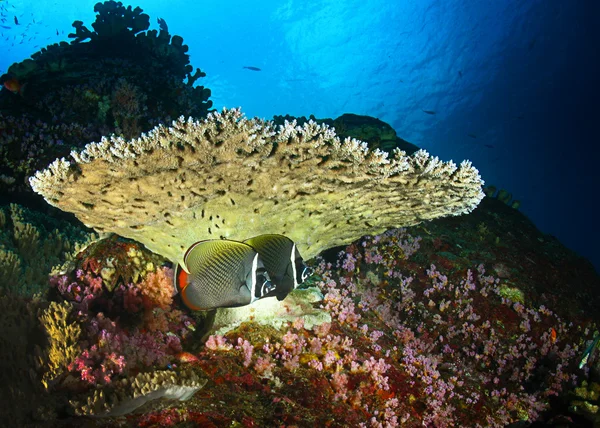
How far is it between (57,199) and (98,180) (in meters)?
0.59

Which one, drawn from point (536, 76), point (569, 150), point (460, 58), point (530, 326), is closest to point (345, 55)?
point (460, 58)

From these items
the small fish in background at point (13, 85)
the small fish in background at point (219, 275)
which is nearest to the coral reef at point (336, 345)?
the small fish in background at point (219, 275)

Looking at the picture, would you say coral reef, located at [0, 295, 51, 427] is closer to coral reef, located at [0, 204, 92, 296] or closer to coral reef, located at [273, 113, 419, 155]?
coral reef, located at [0, 204, 92, 296]

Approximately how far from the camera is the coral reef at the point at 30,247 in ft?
11.8

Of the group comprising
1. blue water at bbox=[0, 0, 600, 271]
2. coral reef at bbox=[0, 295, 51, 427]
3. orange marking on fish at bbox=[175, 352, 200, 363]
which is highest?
blue water at bbox=[0, 0, 600, 271]

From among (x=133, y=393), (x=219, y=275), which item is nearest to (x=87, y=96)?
(x=219, y=275)

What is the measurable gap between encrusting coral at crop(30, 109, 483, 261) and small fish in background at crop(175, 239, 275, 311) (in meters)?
0.78

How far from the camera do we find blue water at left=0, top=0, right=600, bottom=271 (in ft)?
123

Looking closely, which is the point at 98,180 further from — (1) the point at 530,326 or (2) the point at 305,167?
(1) the point at 530,326

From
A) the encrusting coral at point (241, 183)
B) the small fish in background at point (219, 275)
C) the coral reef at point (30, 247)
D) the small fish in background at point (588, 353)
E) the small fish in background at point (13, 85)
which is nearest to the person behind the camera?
the small fish in background at point (219, 275)

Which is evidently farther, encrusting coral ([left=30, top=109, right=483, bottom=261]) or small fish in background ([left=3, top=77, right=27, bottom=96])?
small fish in background ([left=3, top=77, right=27, bottom=96])

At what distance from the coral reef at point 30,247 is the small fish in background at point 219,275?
2270mm

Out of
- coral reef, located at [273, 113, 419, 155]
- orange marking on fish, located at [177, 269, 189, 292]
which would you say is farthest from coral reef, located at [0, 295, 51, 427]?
coral reef, located at [273, 113, 419, 155]

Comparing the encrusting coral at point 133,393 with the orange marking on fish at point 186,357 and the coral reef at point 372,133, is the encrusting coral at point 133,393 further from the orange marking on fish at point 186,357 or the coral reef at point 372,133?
the coral reef at point 372,133
